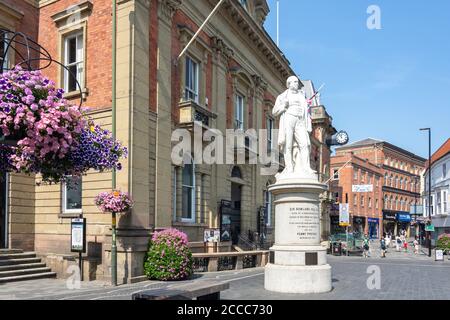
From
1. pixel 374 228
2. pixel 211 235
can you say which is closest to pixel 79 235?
pixel 211 235

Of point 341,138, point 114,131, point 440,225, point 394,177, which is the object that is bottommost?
point 440,225

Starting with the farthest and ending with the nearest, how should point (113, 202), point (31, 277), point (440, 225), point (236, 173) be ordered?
point (440, 225) < point (236, 173) < point (31, 277) < point (113, 202)

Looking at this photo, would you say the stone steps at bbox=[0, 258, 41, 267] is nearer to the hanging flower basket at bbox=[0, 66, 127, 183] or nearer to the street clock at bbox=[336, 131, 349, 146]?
the hanging flower basket at bbox=[0, 66, 127, 183]

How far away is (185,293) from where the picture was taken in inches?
304

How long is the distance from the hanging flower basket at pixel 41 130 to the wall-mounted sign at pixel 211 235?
536 inches

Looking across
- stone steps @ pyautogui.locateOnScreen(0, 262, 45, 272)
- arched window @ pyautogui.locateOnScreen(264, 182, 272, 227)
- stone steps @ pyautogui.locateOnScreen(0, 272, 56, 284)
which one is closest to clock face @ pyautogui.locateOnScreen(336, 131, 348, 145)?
arched window @ pyautogui.locateOnScreen(264, 182, 272, 227)

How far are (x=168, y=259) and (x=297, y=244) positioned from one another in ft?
16.0

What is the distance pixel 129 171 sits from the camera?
15125 millimetres

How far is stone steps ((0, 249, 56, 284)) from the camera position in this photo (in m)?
14.5

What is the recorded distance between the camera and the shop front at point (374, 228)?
6943 centimetres

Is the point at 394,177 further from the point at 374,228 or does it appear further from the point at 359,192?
the point at 359,192

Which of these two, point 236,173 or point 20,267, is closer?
point 20,267
